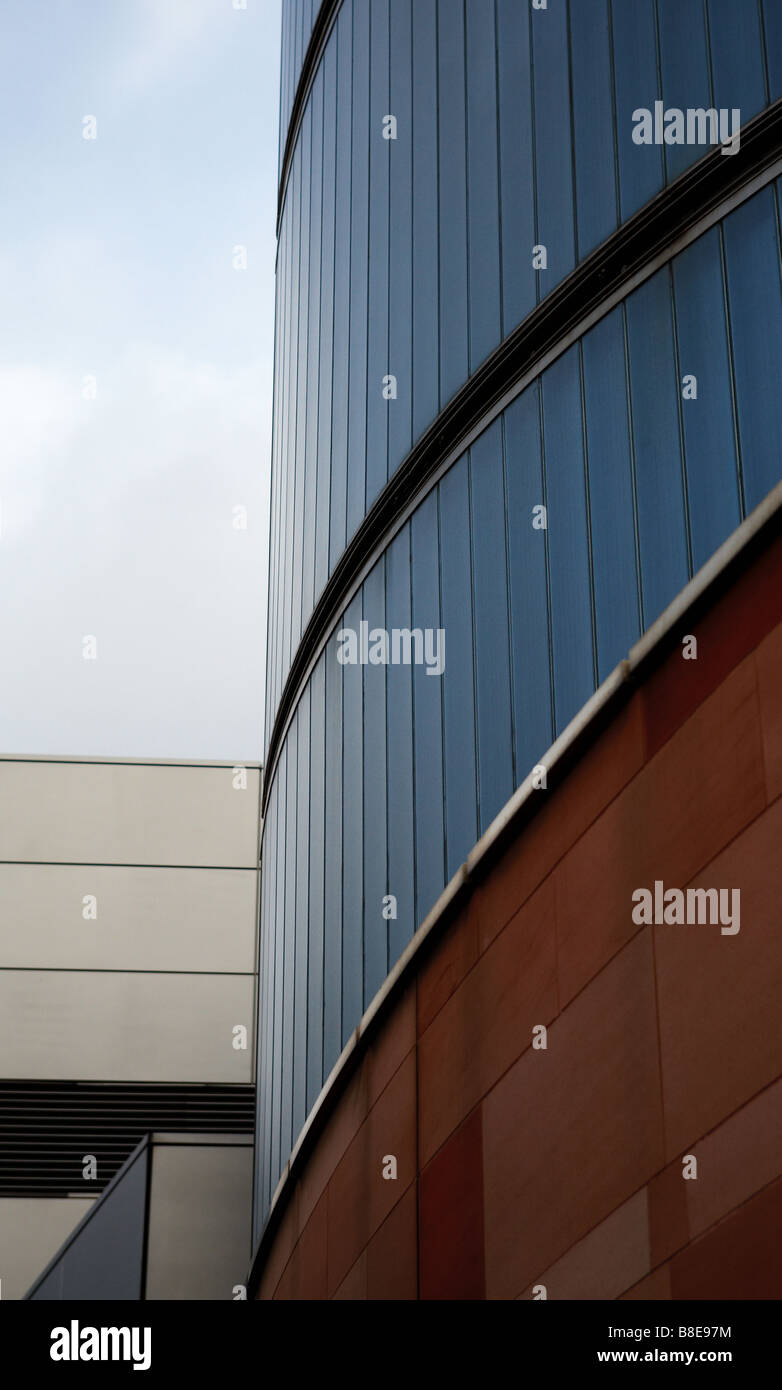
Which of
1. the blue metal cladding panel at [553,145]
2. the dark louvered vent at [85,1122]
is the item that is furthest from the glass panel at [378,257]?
the dark louvered vent at [85,1122]

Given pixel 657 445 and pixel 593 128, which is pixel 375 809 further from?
pixel 593 128

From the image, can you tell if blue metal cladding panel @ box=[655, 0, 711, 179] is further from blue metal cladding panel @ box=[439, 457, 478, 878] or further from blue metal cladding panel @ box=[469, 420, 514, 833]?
blue metal cladding panel @ box=[439, 457, 478, 878]

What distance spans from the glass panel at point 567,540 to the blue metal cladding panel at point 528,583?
13 cm

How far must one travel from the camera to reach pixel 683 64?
9914 mm

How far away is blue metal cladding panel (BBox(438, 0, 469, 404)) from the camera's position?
12672 mm

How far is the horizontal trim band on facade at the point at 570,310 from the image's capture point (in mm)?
→ 9305

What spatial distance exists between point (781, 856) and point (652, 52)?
18.8ft

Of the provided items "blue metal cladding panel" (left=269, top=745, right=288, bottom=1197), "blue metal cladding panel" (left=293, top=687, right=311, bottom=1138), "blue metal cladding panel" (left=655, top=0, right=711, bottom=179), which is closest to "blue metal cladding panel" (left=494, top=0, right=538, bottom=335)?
"blue metal cladding panel" (left=655, top=0, right=711, bottom=179)

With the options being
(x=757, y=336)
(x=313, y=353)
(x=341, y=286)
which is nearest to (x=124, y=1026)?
(x=313, y=353)

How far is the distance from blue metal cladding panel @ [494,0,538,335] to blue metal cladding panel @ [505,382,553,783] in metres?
0.85

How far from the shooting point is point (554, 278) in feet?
36.3

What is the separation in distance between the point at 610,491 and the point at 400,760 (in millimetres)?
3721

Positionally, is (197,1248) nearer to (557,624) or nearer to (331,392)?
(331,392)

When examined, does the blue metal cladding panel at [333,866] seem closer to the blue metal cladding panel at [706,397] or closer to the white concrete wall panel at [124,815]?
the blue metal cladding panel at [706,397]
